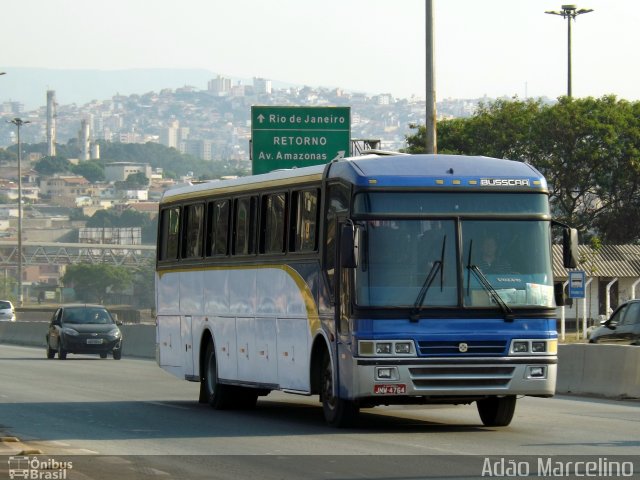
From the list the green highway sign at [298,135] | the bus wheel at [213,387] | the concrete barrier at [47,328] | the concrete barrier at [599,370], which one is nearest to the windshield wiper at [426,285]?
the bus wheel at [213,387]

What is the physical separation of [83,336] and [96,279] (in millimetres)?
147854

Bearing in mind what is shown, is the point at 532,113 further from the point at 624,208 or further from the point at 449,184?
the point at 449,184

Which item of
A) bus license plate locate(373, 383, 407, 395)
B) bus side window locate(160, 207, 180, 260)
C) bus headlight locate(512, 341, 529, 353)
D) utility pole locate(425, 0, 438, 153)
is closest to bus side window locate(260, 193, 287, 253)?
bus license plate locate(373, 383, 407, 395)

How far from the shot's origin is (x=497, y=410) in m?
17.4

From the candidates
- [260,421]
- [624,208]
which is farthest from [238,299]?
[624,208]

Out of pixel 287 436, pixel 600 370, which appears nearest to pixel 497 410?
pixel 287 436

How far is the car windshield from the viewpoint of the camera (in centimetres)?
4241

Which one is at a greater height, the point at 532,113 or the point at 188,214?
the point at 532,113

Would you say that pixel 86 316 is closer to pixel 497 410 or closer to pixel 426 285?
pixel 497 410

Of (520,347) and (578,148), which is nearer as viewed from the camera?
(520,347)

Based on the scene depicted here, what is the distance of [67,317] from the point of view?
139 ft

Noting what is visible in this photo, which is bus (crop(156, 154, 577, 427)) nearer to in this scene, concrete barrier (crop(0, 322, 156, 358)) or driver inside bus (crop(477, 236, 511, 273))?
driver inside bus (crop(477, 236, 511, 273))

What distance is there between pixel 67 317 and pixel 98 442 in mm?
27115

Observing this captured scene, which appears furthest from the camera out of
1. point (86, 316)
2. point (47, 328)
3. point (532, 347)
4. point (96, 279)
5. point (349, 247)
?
point (96, 279)
